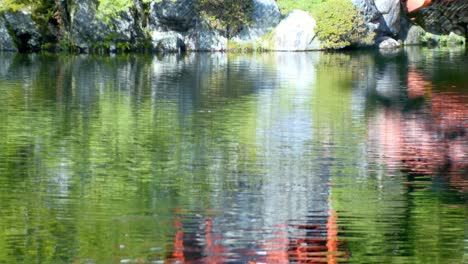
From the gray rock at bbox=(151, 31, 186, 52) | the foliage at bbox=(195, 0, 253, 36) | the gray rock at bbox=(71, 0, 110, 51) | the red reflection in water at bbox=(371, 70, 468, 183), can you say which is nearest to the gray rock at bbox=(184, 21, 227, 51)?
the foliage at bbox=(195, 0, 253, 36)

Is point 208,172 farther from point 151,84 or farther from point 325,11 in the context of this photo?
point 325,11

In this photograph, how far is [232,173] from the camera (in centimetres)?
1291

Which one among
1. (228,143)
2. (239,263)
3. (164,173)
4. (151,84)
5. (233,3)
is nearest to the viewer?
(239,263)

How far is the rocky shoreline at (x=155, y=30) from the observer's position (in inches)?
1770

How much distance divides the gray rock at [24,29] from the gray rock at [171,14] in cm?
535

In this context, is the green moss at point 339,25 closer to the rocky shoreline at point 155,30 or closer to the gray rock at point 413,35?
the rocky shoreline at point 155,30

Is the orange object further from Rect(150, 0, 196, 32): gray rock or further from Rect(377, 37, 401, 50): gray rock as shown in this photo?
Rect(377, 37, 401, 50): gray rock

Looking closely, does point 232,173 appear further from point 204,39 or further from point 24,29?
point 204,39

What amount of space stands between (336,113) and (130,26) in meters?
26.8

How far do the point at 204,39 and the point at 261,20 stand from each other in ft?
9.56

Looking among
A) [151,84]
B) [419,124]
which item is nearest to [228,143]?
[419,124]

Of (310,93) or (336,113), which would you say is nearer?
(336,113)

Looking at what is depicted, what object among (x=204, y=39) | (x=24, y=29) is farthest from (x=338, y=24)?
(x=24, y=29)

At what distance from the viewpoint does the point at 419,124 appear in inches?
714
